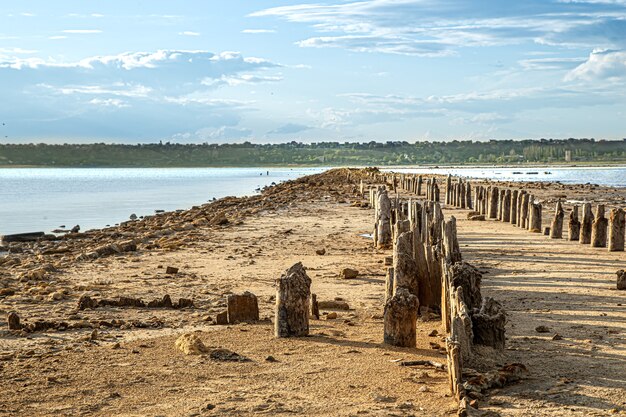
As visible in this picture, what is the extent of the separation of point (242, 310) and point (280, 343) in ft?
4.17

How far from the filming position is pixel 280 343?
29.0ft

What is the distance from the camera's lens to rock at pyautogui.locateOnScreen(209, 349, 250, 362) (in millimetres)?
8195

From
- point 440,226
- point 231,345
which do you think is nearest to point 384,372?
point 231,345

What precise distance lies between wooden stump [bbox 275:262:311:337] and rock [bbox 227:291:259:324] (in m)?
0.92

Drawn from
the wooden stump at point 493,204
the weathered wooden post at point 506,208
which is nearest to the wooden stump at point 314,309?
the weathered wooden post at point 506,208

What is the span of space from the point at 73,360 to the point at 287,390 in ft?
7.80

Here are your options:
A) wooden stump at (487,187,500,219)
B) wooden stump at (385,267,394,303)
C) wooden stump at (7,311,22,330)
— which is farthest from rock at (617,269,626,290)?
wooden stump at (487,187,500,219)

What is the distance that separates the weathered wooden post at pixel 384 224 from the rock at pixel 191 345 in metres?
9.69

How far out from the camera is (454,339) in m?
7.33

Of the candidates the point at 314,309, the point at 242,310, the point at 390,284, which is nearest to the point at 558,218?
the point at 390,284

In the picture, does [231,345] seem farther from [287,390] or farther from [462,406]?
[462,406]

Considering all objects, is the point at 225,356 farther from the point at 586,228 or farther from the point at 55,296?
the point at 586,228

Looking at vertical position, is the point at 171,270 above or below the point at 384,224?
below

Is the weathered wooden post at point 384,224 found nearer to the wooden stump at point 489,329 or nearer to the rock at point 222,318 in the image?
the rock at point 222,318
